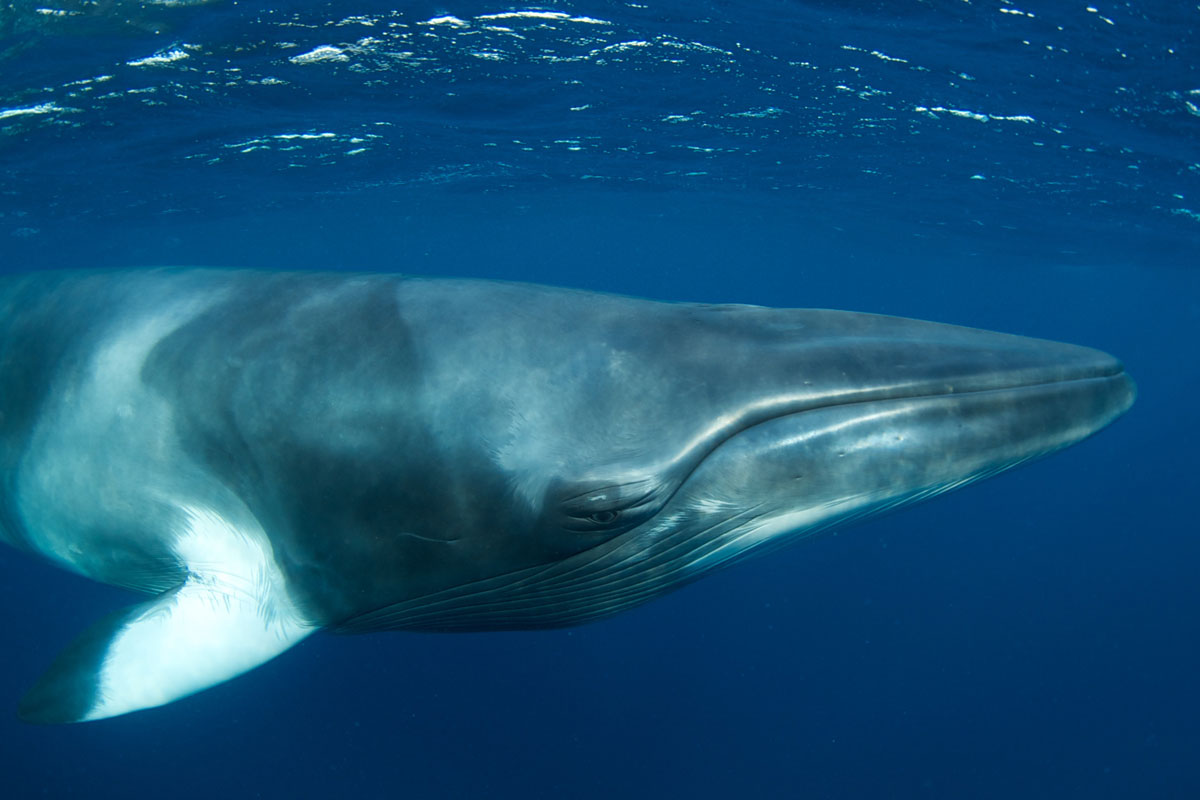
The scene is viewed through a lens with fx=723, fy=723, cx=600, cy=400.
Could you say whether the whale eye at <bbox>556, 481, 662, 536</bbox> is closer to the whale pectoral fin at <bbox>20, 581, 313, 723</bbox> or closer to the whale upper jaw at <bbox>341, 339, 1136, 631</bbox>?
the whale upper jaw at <bbox>341, 339, 1136, 631</bbox>

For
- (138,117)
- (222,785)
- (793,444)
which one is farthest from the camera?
(138,117)

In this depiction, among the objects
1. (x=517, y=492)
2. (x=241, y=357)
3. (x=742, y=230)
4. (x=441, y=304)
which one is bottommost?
(x=742, y=230)

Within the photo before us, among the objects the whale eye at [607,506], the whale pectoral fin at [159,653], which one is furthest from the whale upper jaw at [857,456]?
the whale pectoral fin at [159,653]

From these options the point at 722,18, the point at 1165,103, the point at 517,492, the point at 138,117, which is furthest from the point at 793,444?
the point at 138,117

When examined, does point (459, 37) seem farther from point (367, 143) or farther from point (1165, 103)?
point (1165, 103)

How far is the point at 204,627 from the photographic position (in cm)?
445

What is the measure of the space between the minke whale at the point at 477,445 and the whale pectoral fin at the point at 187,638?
1 cm

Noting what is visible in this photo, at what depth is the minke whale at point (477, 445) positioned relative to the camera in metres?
3.97

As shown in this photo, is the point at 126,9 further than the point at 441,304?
Yes

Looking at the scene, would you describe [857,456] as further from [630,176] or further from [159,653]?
[630,176]

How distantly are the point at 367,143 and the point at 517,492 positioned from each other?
27944 mm

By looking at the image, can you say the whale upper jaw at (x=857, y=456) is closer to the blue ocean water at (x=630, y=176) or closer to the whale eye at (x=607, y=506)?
the whale eye at (x=607, y=506)

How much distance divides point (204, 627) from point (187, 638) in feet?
0.34

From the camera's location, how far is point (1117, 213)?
3291 cm
